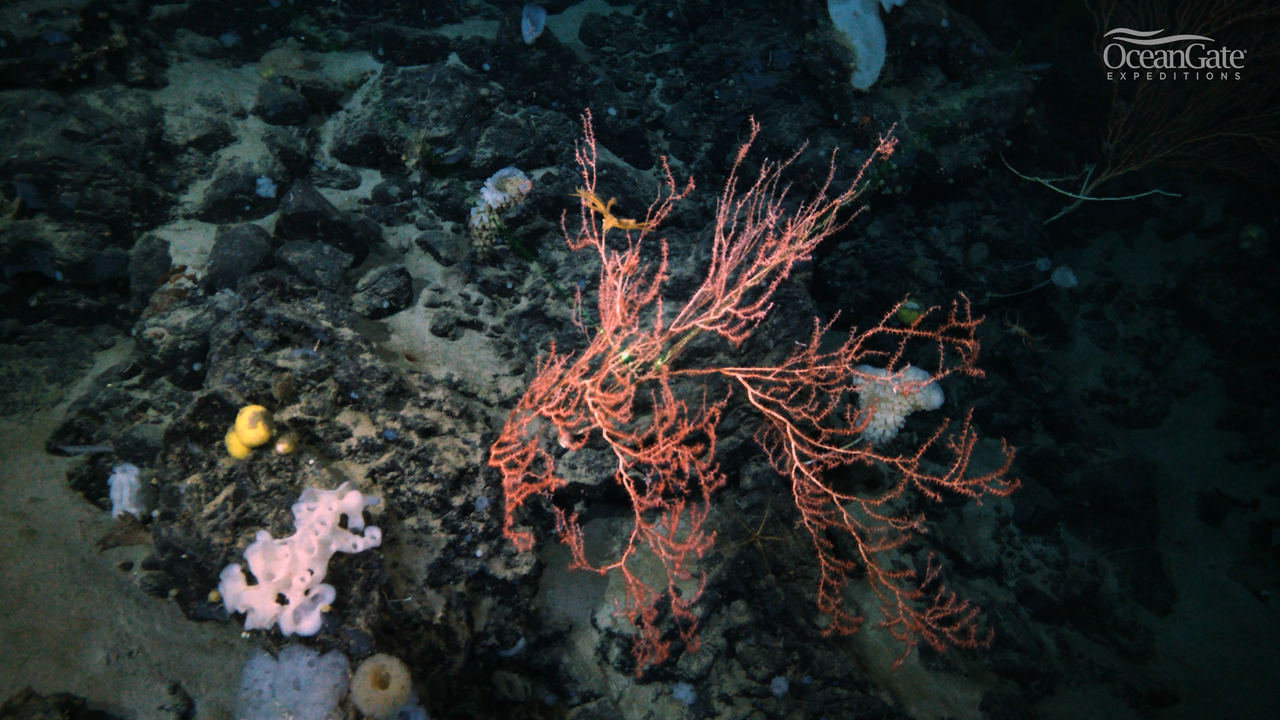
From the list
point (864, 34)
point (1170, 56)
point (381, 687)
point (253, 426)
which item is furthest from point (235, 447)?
point (1170, 56)

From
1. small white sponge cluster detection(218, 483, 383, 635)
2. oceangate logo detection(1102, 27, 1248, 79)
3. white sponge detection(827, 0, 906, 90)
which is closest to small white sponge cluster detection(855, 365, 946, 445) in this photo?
white sponge detection(827, 0, 906, 90)

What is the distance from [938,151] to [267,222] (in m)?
7.20

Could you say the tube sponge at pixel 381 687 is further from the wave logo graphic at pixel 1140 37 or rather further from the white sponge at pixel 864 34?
the wave logo graphic at pixel 1140 37

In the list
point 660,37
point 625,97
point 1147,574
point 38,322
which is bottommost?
point 1147,574

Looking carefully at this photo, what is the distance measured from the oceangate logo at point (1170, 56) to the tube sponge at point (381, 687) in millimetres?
10046

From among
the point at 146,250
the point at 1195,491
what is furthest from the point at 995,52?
the point at 146,250

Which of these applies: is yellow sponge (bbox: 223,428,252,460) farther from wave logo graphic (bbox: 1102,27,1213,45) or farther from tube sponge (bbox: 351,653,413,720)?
wave logo graphic (bbox: 1102,27,1213,45)

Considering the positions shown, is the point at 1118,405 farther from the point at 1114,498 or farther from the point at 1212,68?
the point at 1212,68

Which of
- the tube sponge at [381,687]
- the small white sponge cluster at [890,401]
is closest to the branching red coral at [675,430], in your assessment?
the small white sponge cluster at [890,401]

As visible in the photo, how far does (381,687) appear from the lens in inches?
92.0

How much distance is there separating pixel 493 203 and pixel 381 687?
357 centimetres

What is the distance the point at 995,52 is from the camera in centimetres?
613

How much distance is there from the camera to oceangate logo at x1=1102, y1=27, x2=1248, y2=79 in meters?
6.26

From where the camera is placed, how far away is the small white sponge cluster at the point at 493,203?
4.32 m
